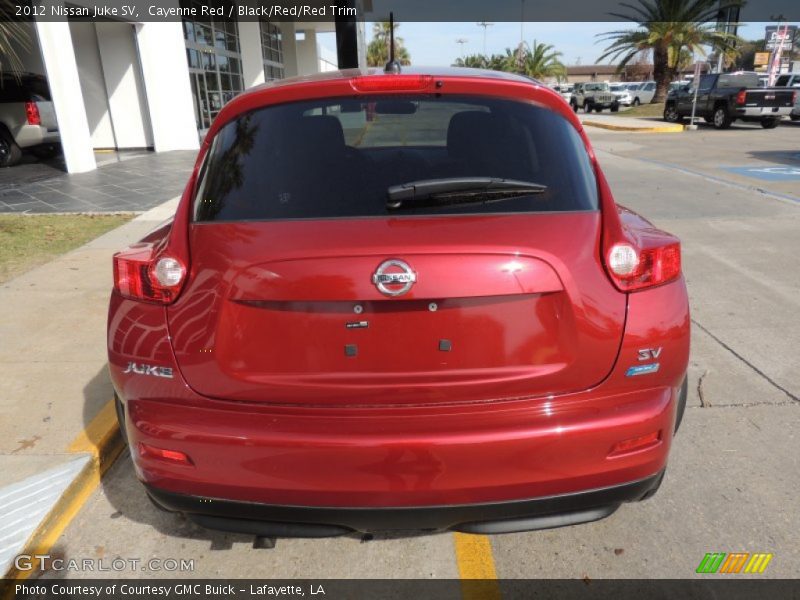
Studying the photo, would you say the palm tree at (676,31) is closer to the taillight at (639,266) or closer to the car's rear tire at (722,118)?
the car's rear tire at (722,118)

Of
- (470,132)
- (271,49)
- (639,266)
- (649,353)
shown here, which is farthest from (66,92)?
(271,49)

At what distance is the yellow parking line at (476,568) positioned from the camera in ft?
7.54

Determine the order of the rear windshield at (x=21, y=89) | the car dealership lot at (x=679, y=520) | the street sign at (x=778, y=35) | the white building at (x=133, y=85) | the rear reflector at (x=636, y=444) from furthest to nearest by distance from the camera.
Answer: the street sign at (x=778, y=35)
the rear windshield at (x=21, y=89)
the white building at (x=133, y=85)
the car dealership lot at (x=679, y=520)
the rear reflector at (x=636, y=444)

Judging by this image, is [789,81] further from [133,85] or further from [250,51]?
[133,85]

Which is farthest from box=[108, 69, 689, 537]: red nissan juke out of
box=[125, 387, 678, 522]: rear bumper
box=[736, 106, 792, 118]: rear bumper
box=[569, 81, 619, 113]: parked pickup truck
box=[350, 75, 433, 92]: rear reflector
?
box=[569, 81, 619, 113]: parked pickup truck

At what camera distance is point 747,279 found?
575 cm

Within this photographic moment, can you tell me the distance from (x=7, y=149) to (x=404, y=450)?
15788 millimetres

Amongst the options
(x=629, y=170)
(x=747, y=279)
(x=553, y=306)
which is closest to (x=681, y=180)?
(x=629, y=170)

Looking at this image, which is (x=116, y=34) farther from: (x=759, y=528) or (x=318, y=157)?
(x=759, y=528)

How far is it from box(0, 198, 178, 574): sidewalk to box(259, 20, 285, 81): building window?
24105 mm

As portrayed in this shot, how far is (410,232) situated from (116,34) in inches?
658

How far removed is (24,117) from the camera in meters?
13.8

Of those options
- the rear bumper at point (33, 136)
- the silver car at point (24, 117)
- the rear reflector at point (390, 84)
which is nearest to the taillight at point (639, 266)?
the rear reflector at point (390, 84)

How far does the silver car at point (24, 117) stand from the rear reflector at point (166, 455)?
14.6 metres
